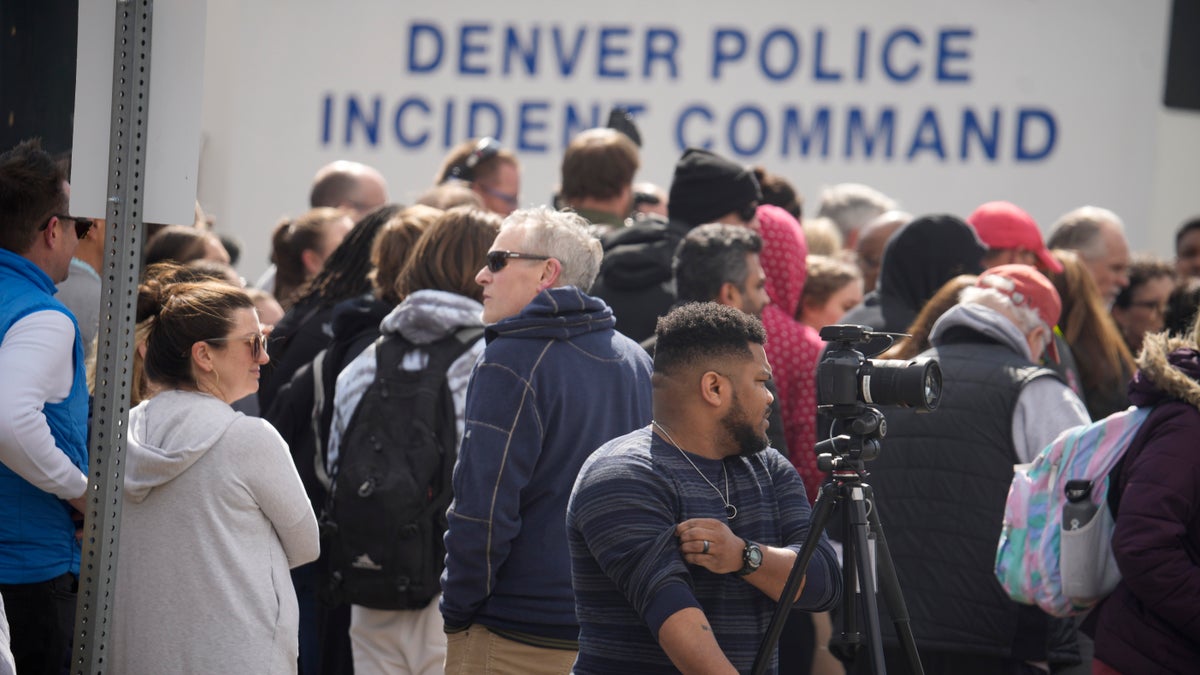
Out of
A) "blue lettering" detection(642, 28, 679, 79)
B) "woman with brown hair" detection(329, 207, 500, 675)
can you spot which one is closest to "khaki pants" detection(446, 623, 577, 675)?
"woman with brown hair" detection(329, 207, 500, 675)

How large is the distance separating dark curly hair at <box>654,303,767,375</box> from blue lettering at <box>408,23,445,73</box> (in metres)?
7.29

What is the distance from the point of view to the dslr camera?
3.31 m

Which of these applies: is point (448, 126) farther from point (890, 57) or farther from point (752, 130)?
point (890, 57)

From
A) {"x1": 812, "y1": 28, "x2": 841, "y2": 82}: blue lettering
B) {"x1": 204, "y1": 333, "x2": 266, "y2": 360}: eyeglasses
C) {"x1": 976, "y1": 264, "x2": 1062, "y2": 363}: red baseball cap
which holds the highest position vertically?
{"x1": 812, "y1": 28, "x2": 841, "y2": 82}: blue lettering

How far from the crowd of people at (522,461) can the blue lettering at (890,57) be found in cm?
475

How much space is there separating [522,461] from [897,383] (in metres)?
1.02

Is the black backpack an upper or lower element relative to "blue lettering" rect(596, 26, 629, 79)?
lower

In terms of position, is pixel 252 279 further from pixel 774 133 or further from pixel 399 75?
pixel 774 133

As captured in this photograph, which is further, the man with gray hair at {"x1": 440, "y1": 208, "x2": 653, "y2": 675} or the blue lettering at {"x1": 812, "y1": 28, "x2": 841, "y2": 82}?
the blue lettering at {"x1": 812, "y1": 28, "x2": 841, "y2": 82}

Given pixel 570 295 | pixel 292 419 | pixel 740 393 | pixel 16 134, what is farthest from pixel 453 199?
pixel 740 393

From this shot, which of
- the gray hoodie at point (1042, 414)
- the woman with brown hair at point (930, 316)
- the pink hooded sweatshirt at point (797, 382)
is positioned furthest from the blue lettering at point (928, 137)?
the gray hoodie at point (1042, 414)

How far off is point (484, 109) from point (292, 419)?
17.5 feet

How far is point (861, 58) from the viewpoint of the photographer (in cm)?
988

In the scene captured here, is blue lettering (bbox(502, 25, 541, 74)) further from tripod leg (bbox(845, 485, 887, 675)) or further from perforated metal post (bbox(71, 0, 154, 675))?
tripod leg (bbox(845, 485, 887, 675))
